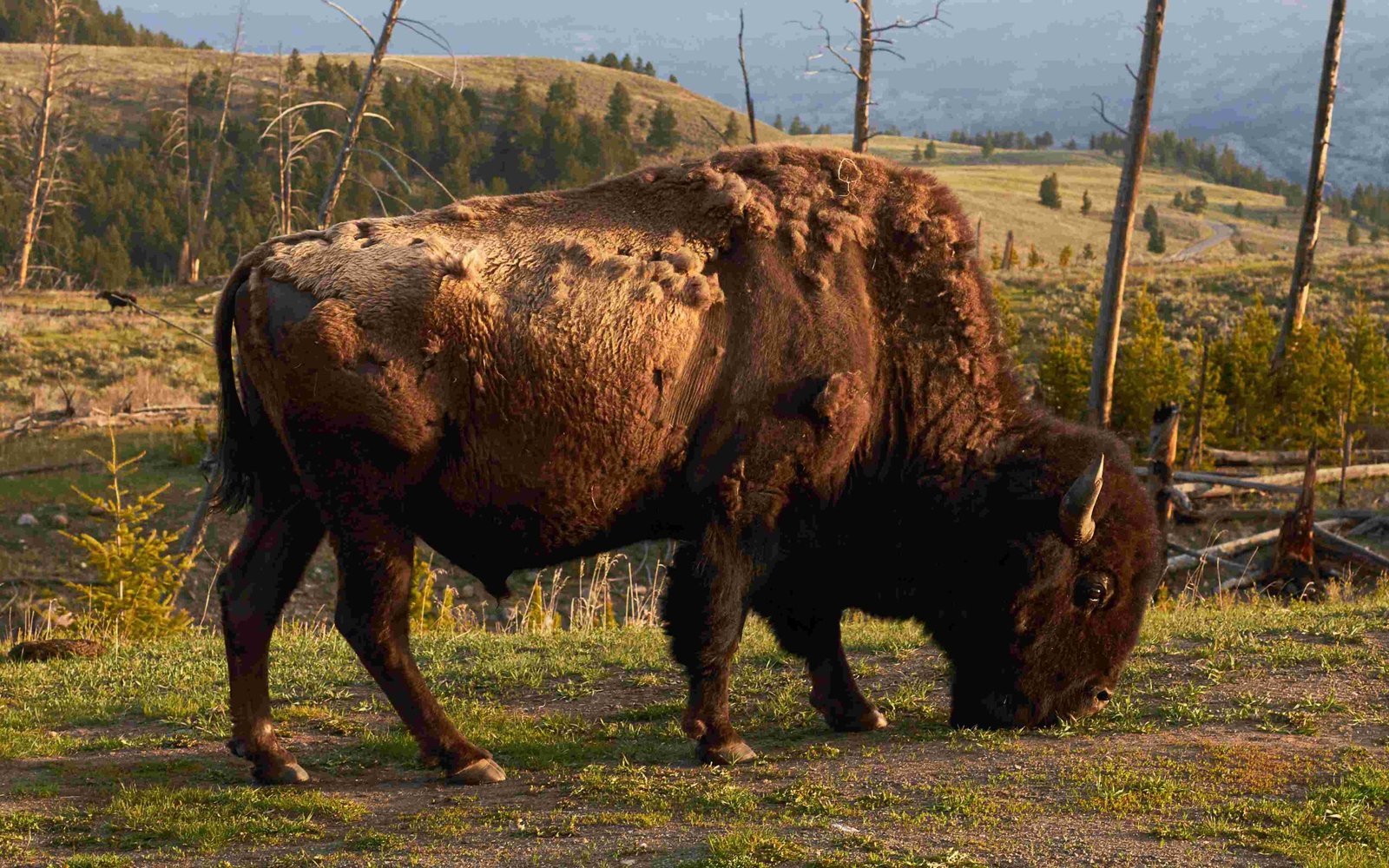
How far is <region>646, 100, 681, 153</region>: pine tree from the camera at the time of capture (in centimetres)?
7900

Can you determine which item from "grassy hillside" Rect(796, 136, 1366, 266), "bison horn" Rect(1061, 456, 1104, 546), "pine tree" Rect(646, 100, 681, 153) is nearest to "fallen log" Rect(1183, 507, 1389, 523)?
"bison horn" Rect(1061, 456, 1104, 546)

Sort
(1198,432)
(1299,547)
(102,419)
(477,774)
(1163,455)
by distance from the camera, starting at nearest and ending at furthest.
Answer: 1. (477,774)
2. (1163,455)
3. (1299,547)
4. (1198,432)
5. (102,419)

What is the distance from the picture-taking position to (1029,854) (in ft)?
14.9

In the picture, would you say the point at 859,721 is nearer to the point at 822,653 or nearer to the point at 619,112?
the point at 822,653

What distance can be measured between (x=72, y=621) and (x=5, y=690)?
4822mm

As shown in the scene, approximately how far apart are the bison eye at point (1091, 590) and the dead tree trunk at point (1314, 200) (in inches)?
880

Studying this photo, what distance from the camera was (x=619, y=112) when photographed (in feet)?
259

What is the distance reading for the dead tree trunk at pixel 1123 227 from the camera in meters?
17.3

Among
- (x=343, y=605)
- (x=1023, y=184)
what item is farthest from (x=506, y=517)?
(x=1023, y=184)

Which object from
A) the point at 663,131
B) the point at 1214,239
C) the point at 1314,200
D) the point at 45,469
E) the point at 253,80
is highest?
the point at 253,80

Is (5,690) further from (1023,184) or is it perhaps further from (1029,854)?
(1023,184)

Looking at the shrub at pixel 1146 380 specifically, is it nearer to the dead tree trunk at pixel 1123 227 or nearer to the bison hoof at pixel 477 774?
the dead tree trunk at pixel 1123 227

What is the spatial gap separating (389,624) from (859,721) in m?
2.32

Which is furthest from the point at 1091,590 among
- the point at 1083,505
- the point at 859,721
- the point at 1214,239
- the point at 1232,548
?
the point at 1214,239
